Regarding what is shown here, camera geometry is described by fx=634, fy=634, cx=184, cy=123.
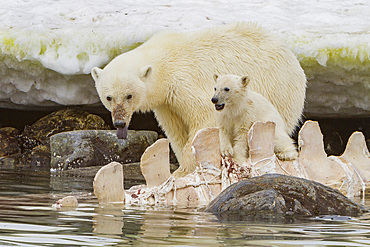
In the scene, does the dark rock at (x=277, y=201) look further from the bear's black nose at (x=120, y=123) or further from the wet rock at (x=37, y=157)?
the wet rock at (x=37, y=157)

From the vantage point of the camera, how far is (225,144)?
5.43 metres

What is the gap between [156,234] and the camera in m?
3.29

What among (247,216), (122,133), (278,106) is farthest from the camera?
(278,106)

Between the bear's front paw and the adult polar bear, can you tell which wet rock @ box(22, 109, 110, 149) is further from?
the bear's front paw

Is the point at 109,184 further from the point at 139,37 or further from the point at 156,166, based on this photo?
the point at 139,37

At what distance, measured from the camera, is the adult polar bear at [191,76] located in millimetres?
6090

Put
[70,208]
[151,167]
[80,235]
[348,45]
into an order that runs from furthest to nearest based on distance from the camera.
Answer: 1. [348,45]
2. [151,167]
3. [70,208]
4. [80,235]

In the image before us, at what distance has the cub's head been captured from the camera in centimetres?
542

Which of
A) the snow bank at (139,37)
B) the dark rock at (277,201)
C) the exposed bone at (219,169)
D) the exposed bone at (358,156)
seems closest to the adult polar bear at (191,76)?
the exposed bone at (219,169)

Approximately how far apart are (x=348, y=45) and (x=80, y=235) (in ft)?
20.3

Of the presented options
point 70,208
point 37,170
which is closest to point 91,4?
point 37,170

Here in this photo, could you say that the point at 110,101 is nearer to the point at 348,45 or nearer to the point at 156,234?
the point at 156,234

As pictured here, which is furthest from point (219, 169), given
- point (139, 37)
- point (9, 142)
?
point (9, 142)

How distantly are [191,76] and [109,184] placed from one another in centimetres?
201
